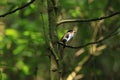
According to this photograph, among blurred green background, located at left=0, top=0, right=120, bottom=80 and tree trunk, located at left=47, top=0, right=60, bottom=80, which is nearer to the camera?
tree trunk, located at left=47, top=0, right=60, bottom=80

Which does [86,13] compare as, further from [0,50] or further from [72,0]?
[0,50]

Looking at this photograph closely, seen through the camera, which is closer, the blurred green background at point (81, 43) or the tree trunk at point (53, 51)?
the tree trunk at point (53, 51)

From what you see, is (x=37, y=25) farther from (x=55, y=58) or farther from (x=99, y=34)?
(x=55, y=58)

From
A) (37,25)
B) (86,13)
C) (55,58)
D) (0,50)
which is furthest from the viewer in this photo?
(37,25)

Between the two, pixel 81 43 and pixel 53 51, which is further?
pixel 81 43

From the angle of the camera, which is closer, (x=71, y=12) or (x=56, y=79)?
(x=56, y=79)

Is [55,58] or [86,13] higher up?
[86,13]

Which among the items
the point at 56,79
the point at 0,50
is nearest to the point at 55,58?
the point at 56,79

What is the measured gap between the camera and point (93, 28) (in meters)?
6.11

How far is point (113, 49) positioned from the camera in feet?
20.2

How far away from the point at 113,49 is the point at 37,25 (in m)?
1.40

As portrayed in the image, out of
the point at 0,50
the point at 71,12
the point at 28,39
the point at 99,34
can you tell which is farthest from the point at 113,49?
the point at 0,50

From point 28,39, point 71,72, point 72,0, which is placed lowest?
point 71,72

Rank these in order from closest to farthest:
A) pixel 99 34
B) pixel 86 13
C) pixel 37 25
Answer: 1. pixel 99 34
2. pixel 86 13
3. pixel 37 25
